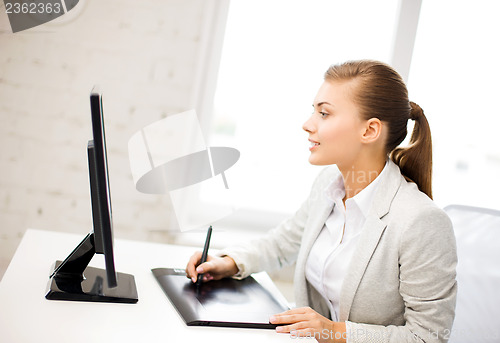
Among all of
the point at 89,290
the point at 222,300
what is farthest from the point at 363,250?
the point at 89,290

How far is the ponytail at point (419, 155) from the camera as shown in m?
1.32

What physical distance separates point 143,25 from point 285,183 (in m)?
0.95

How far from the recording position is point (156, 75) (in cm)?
200

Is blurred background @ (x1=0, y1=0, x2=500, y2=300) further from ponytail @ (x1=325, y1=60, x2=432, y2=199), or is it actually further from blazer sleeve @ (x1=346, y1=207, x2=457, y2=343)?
blazer sleeve @ (x1=346, y1=207, x2=457, y2=343)

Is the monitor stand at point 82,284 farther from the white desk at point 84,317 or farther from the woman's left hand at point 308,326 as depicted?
the woman's left hand at point 308,326

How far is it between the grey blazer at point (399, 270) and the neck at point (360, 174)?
0.04 m

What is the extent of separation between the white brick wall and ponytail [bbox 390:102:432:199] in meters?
0.99

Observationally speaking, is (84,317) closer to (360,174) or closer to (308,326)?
(308,326)

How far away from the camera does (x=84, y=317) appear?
2.95 feet

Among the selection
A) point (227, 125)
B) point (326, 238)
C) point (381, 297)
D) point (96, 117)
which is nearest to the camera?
point (96, 117)

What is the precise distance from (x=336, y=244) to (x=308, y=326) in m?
0.33

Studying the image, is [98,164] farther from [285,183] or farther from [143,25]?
[285,183]

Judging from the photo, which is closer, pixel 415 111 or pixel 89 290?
pixel 89 290

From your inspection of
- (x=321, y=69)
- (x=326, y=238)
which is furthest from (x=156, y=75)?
(x=326, y=238)
